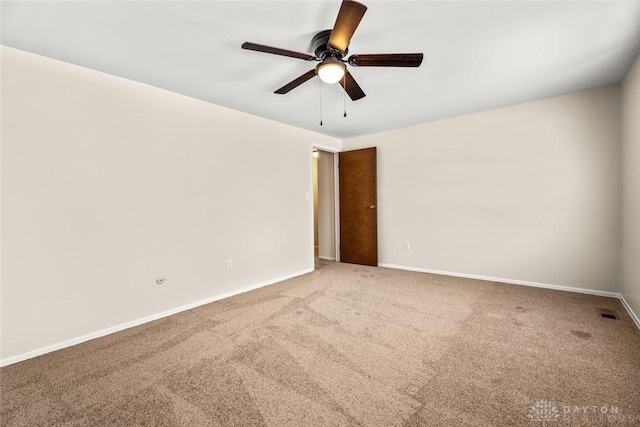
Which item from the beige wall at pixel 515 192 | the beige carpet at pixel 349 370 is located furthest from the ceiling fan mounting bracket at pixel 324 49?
the beige wall at pixel 515 192

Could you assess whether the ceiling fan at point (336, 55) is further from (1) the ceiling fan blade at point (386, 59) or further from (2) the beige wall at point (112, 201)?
(2) the beige wall at point (112, 201)

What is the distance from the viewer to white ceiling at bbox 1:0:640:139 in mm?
1701

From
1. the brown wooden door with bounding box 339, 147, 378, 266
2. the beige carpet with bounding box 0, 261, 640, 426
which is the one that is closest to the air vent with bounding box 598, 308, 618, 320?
the beige carpet with bounding box 0, 261, 640, 426

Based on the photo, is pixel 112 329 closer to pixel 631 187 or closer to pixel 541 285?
pixel 541 285

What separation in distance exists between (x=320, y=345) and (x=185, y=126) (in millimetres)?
2585

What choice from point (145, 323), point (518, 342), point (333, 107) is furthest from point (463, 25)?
point (145, 323)

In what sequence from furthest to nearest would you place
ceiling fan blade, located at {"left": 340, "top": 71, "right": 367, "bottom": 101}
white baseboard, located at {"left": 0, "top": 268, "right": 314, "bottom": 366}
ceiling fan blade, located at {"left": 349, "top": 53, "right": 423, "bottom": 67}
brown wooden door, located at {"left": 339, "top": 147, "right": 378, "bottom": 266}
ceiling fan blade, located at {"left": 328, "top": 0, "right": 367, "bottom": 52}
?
brown wooden door, located at {"left": 339, "top": 147, "right": 378, "bottom": 266}, ceiling fan blade, located at {"left": 340, "top": 71, "right": 367, "bottom": 101}, white baseboard, located at {"left": 0, "top": 268, "right": 314, "bottom": 366}, ceiling fan blade, located at {"left": 349, "top": 53, "right": 423, "bottom": 67}, ceiling fan blade, located at {"left": 328, "top": 0, "right": 367, "bottom": 52}

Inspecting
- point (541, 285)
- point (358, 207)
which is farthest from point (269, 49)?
point (541, 285)

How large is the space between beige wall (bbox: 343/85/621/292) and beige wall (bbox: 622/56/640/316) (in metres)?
0.21

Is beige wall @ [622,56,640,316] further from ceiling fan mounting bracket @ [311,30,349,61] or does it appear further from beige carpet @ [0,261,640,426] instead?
ceiling fan mounting bracket @ [311,30,349,61]

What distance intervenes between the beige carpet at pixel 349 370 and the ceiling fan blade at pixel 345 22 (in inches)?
82.7

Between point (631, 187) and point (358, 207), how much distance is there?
10.6ft

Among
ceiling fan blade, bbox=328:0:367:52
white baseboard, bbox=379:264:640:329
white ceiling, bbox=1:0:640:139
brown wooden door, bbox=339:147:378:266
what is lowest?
white baseboard, bbox=379:264:640:329

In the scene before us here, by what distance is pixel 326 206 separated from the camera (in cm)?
545
